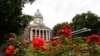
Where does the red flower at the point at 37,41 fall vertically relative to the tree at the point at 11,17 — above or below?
below

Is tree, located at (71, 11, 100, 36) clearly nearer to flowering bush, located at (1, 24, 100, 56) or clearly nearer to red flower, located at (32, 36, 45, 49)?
flowering bush, located at (1, 24, 100, 56)

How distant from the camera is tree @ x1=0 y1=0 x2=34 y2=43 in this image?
27.9 metres

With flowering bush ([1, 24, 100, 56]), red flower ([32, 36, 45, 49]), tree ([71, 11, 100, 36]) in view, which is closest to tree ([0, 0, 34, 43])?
flowering bush ([1, 24, 100, 56])

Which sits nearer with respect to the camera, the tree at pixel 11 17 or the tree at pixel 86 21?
the tree at pixel 11 17

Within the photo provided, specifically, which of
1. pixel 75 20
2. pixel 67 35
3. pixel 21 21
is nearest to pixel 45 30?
pixel 75 20

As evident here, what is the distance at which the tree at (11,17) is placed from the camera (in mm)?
27938

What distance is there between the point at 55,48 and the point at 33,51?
0.50m

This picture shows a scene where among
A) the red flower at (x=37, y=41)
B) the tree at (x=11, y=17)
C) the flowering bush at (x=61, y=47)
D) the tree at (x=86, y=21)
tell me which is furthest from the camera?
the tree at (x=86, y=21)

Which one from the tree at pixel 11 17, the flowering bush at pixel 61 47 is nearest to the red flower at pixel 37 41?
the flowering bush at pixel 61 47

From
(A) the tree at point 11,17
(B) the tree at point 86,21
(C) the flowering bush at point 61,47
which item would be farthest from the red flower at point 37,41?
(B) the tree at point 86,21

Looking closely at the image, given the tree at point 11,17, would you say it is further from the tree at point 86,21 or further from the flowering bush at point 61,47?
the tree at point 86,21

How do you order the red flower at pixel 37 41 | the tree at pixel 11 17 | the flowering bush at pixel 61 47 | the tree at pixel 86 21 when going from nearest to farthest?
the red flower at pixel 37 41 → the flowering bush at pixel 61 47 → the tree at pixel 11 17 → the tree at pixel 86 21

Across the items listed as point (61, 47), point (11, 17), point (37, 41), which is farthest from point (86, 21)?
point (37, 41)

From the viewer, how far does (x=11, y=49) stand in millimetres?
6996
